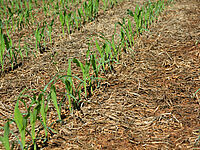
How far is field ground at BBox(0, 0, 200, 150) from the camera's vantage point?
128 cm

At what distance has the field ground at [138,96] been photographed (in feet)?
4.19

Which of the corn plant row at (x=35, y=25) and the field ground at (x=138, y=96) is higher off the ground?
the corn plant row at (x=35, y=25)

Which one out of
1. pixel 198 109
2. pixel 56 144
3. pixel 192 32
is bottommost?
pixel 56 144

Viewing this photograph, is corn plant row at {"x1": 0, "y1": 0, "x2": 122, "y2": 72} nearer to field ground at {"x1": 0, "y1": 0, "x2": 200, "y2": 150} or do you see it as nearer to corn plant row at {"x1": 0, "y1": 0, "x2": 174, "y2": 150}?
field ground at {"x1": 0, "y1": 0, "x2": 200, "y2": 150}

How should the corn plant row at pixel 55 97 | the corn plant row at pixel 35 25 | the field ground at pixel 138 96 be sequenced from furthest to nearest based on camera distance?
the corn plant row at pixel 35 25, the field ground at pixel 138 96, the corn plant row at pixel 55 97

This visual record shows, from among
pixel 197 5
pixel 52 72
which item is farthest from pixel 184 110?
pixel 197 5

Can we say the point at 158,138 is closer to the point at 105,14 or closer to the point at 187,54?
the point at 187,54

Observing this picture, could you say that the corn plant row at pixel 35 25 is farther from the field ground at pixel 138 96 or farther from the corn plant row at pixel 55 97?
the corn plant row at pixel 55 97

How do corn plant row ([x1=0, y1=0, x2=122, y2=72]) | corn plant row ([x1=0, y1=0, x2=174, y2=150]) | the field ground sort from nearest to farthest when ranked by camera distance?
corn plant row ([x1=0, y1=0, x2=174, y2=150]) → the field ground → corn plant row ([x1=0, y1=0, x2=122, y2=72])

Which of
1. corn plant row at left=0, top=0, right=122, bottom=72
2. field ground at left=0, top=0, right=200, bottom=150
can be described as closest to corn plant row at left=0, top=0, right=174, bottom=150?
field ground at left=0, top=0, right=200, bottom=150

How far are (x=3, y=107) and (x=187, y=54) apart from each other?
5.88 ft

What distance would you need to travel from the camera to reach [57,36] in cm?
300

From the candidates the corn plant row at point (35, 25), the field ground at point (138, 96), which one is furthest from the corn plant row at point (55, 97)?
the corn plant row at point (35, 25)

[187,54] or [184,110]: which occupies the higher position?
[187,54]
